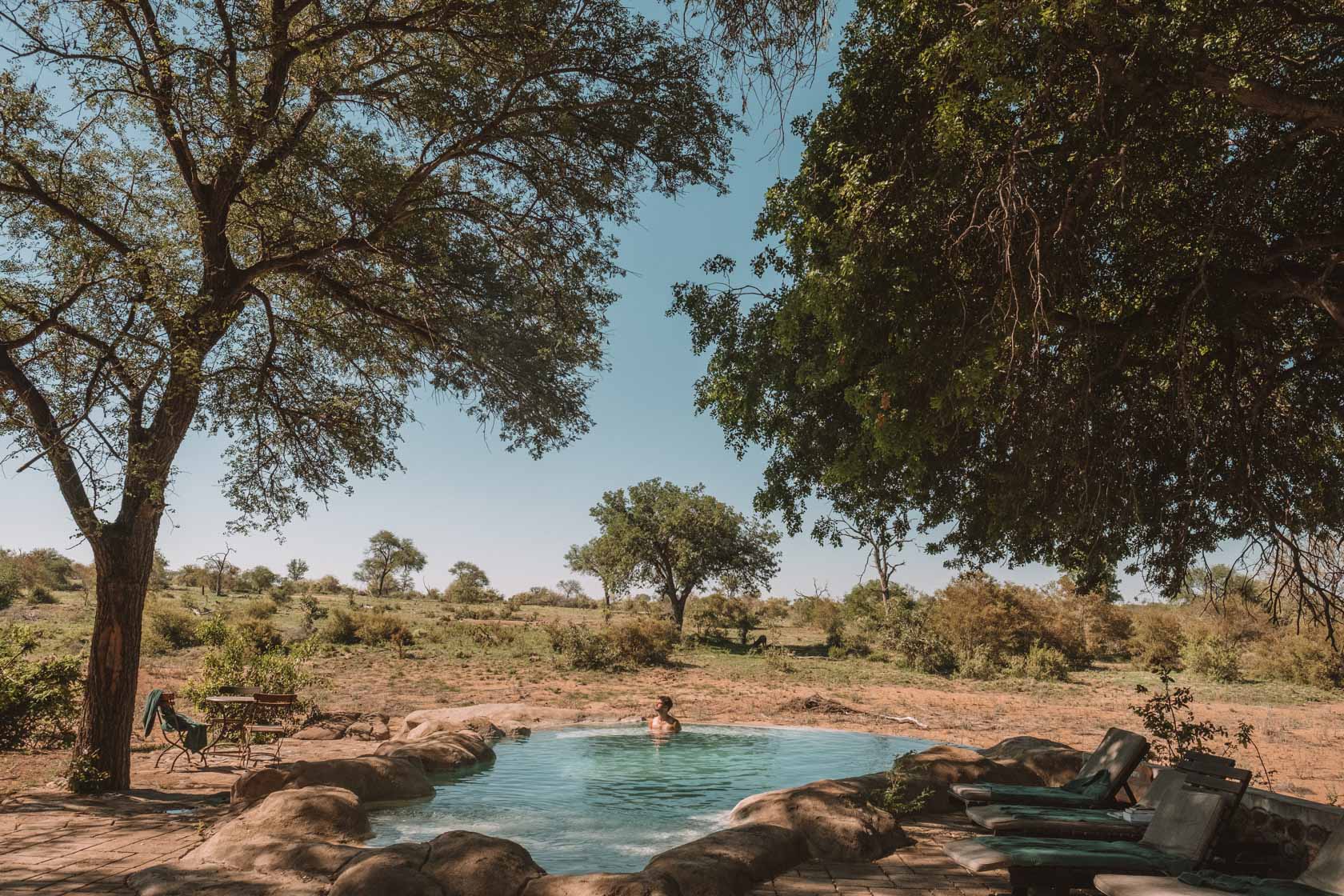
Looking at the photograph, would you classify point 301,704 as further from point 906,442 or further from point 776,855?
point 906,442

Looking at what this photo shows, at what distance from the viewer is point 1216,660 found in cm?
2617

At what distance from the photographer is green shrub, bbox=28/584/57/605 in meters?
34.7

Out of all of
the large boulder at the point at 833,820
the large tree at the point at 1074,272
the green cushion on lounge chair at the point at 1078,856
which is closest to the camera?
the green cushion on lounge chair at the point at 1078,856

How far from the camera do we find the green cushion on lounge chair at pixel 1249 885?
4.33m

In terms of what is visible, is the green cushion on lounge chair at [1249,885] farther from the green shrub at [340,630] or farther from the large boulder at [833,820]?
the green shrub at [340,630]

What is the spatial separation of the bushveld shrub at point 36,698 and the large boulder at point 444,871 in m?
7.95

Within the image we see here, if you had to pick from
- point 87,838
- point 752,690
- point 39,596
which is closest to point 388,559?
point 39,596

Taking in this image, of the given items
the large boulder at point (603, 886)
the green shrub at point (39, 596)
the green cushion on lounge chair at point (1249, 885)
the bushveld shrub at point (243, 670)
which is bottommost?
the large boulder at point (603, 886)

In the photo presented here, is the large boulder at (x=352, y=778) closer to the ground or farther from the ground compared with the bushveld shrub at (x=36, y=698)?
closer to the ground

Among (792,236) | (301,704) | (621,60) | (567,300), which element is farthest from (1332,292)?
(301,704)

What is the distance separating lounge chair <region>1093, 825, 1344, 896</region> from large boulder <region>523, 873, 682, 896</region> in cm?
281

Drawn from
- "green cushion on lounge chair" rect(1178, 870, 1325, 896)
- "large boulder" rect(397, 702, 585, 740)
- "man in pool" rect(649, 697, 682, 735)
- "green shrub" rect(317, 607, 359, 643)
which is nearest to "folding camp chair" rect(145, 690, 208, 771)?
"large boulder" rect(397, 702, 585, 740)

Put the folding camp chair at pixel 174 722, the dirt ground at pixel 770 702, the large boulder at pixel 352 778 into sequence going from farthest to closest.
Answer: the dirt ground at pixel 770 702, the folding camp chair at pixel 174 722, the large boulder at pixel 352 778

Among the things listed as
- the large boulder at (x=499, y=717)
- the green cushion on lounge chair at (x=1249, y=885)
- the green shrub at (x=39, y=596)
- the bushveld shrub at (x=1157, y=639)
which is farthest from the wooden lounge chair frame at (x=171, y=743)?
the bushveld shrub at (x=1157, y=639)
